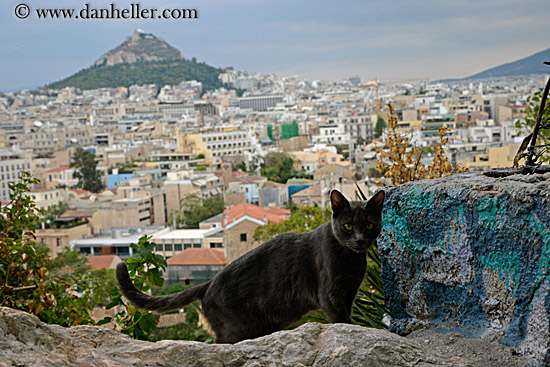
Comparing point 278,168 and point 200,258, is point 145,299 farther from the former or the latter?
point 278,168

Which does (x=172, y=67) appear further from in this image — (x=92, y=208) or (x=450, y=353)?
(x=450, y=353)

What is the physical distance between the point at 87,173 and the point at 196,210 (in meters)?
10.4

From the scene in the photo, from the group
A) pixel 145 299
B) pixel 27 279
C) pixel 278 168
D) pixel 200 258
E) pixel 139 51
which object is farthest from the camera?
pixel 139 51

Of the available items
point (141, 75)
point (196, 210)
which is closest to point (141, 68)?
point (141, 75)

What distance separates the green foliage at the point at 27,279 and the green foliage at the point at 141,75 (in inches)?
2120

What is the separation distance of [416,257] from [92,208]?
20.5 meters

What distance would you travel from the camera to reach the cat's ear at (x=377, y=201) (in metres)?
1.00

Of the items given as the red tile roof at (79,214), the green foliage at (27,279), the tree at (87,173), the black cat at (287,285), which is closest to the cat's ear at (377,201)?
the black cat at (287,285)

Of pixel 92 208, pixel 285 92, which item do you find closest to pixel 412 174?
pixel 92 208

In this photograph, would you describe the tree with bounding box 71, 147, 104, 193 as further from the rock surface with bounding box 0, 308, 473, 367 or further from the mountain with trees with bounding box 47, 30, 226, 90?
the rock surface with bounding box 0, 308, 473, 367

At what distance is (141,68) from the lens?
56.2 m

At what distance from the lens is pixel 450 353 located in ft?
2.82

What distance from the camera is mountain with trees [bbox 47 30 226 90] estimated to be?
177 feet

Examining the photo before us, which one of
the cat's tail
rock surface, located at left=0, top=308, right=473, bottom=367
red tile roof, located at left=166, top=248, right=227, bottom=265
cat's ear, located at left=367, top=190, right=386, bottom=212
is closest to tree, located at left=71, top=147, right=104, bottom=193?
red tile roof, located at left=166, top=248, right=227, bottom=265
